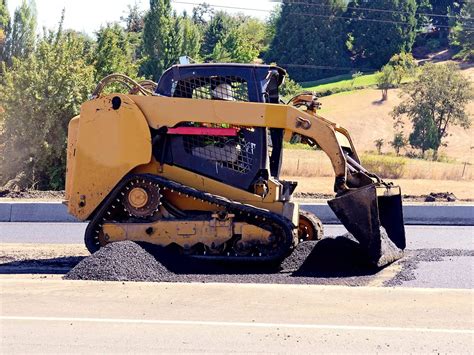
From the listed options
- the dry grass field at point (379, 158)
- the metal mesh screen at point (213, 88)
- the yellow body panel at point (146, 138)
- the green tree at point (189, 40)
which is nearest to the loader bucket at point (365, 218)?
the yellow body panel at point (146, 138)

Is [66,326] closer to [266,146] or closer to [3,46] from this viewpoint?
[266,146]

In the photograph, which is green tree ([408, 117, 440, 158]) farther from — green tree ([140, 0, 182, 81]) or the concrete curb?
the concrete curb

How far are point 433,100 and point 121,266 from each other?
49.4m

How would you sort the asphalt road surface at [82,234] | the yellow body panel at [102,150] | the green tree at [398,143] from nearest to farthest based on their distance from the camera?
the yellow body panel at [102,150]
the asphalt road surface at [82,234]
the green tree at [398,143]

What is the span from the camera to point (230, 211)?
12.3 metres

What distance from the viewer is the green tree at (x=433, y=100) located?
57081mm

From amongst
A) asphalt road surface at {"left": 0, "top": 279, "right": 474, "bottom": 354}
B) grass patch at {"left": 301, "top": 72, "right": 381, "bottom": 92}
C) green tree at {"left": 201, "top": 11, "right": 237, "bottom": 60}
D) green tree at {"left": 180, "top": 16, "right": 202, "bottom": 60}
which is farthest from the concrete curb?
grass patch at {"left": 301, "top": 72, "right": 381, "bottom": 92}

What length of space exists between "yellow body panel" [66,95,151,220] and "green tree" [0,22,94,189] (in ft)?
33.0

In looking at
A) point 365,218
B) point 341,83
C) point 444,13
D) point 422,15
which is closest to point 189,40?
point 341,83

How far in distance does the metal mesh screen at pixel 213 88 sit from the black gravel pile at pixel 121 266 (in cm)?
226

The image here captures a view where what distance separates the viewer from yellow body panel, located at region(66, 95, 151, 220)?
1262 cm

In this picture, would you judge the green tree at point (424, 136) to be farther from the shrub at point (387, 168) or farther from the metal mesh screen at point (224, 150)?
the metal mesh screen at point (224, 150)

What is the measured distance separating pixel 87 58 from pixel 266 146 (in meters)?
15.5

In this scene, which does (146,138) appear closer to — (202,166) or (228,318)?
(202,166)
